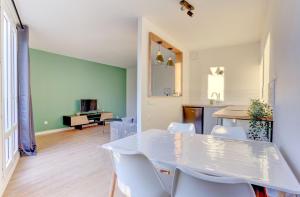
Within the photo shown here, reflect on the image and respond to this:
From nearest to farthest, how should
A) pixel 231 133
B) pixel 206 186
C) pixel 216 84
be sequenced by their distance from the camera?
pixel 206 186 < pixel 231 133 < pixel 216 84

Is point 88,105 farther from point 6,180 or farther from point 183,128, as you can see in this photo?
point 183,128

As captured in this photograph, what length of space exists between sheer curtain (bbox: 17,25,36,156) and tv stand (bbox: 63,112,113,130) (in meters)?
2.27

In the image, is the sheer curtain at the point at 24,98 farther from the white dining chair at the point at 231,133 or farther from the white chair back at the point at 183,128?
the white dining chair at the point at 231,133

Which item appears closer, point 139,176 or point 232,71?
point 139,176

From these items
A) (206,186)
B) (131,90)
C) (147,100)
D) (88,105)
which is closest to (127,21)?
(147,100)

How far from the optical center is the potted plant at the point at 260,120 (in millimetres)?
2469

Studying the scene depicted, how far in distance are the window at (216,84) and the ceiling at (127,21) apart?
0.74 metres

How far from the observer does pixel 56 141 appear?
4.46m

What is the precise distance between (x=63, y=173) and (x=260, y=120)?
281cm

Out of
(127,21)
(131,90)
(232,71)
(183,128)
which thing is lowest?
(183,128)

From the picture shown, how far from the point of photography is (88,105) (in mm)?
6453

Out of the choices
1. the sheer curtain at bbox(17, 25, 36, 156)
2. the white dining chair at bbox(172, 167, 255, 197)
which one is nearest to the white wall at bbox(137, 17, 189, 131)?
the sheer curtain at bbox(17, 25, 36, 156)

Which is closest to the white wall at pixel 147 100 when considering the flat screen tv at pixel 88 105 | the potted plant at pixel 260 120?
the potted plant at pixel 260 120

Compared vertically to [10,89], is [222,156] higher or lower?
lower
